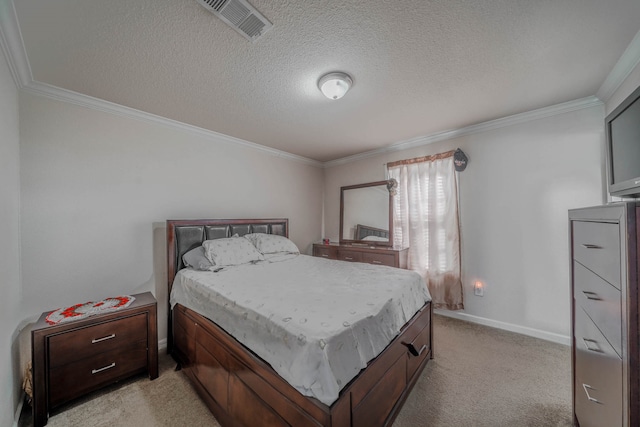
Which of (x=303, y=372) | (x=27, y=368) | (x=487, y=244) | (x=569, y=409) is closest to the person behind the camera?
(x=303, y=372)

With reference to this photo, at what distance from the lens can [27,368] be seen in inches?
68.6

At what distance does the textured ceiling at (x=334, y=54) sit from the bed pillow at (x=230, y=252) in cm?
140

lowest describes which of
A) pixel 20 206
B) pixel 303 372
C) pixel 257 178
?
pixel 303 372

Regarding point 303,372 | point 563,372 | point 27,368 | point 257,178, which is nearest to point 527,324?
point 563,372

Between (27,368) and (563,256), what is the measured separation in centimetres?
485

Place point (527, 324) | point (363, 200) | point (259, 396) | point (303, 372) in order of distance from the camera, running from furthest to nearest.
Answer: point (363, 200), point (527, 324), point (259, 396), point (303, 372)

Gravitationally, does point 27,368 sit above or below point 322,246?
below

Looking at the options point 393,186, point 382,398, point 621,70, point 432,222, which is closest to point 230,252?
point 382,398

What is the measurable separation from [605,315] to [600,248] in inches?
11.8

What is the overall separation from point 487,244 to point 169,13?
11.9 feet

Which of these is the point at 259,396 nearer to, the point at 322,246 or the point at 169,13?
the point at 169,13

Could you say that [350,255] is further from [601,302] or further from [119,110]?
[119,110]

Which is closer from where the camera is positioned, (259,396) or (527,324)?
(259,396)

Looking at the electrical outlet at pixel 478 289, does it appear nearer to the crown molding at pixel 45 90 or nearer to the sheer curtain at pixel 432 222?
the sheer curtain at pixel 432 222
